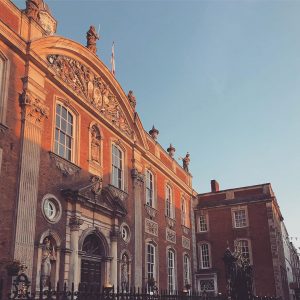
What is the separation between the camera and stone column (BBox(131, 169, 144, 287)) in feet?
65.9

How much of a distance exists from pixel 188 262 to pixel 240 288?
13.4 meters

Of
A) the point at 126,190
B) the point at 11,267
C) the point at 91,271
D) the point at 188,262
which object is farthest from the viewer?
the point at 188,262

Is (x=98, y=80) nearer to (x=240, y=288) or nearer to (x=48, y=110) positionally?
(x=48, y=110)

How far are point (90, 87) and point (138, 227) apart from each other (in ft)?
24.9

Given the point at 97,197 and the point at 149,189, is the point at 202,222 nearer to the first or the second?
the point at 149,189

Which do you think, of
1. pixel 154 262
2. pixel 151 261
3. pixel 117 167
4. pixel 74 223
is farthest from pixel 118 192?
pixel 154 262

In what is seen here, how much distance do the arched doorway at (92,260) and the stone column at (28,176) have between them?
345 centimetres

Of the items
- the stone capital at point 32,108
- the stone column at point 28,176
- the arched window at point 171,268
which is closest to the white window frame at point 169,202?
the arched window at point 171,268

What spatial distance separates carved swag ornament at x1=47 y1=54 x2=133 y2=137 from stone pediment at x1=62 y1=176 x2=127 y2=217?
149 inches

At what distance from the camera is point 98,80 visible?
19609mm

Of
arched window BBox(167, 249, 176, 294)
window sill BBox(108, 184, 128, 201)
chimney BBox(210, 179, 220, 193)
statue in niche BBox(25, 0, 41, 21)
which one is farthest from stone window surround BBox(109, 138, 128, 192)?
chimney BBox(210, 179, 220, 193)

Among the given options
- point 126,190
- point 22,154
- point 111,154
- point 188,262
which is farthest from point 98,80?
point 188,262

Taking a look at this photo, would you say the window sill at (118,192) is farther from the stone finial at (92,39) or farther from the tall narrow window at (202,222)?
the tall narrow window at (202,222)

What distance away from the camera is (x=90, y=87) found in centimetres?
1880
